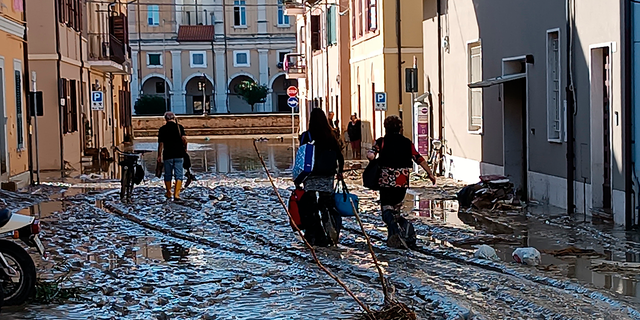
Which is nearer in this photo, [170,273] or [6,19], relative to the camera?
[170,273]

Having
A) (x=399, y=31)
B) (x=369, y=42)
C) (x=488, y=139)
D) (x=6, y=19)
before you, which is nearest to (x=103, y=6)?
(x=369, y=42)

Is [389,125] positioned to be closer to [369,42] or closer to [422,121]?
[422,121]

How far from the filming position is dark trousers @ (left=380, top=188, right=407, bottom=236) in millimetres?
12688

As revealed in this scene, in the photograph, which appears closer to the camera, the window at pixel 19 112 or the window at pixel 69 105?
the window at pixel 19 112

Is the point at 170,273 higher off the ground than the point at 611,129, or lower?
lower

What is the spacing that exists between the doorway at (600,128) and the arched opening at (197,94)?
66889 millimetres

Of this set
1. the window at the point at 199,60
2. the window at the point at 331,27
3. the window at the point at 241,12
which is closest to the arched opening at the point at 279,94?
the window at the point at 241,12

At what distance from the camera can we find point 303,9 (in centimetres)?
5366

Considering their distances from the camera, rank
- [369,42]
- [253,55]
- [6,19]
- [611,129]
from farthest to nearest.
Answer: [253,55], [369,42], [6,19], [611,129]

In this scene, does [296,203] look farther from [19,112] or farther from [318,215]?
[19,112]

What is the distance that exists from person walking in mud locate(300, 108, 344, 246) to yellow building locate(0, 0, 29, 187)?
1134 centimetres

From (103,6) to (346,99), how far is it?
41.9ft

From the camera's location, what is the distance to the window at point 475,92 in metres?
22.0

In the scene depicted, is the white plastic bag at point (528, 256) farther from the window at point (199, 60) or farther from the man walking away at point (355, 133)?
the window at point (199, 60)
